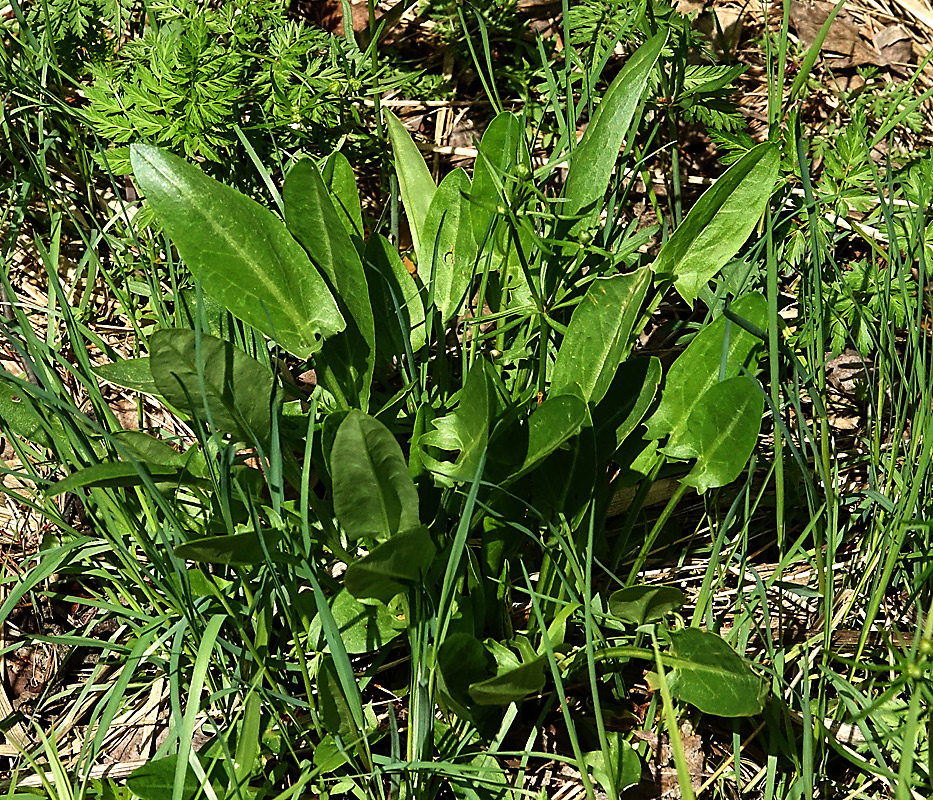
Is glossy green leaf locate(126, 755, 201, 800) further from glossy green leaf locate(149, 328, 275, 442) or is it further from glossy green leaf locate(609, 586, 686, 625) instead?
glossy green leaf locate(609, 586, 686, 625)

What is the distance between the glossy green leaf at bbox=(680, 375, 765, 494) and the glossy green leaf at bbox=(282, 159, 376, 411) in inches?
22.2

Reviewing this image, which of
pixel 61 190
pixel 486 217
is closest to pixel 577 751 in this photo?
pixel 486 217

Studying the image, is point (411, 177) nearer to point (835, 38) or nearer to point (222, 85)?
point (222, 85)

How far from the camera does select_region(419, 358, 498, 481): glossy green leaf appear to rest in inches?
50.8

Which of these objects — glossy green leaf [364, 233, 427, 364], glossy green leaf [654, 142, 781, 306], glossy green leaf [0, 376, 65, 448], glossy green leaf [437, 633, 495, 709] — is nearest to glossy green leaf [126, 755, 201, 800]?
glossy green leaf [437, 633, 495, 709]

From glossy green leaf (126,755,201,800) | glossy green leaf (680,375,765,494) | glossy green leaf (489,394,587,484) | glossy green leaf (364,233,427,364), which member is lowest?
glossy green leaf (126,755,201,800)

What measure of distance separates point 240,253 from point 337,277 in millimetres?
166

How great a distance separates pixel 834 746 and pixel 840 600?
30cm

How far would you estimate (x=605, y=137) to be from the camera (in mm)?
1590

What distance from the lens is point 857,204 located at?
1.67 meters

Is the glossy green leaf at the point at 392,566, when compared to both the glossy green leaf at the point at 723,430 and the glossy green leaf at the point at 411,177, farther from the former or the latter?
the glossy green leaf at the point at 411,177

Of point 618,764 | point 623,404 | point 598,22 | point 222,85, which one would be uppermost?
point 222,85

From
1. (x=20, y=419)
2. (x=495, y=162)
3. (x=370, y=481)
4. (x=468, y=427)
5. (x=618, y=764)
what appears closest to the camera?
(x=370, y=481)

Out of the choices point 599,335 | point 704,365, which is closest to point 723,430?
point 704,365
